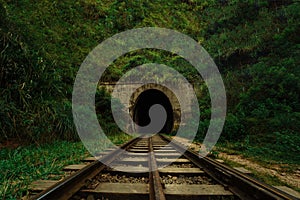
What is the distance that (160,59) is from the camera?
13.4 metres

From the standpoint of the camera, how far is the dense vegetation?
5535 mm

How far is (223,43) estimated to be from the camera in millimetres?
13352

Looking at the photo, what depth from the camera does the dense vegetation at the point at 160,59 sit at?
5535mm

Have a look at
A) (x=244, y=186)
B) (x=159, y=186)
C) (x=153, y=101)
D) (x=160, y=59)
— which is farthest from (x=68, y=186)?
(x=153, y=101)

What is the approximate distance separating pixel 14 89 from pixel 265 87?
26.7 feet

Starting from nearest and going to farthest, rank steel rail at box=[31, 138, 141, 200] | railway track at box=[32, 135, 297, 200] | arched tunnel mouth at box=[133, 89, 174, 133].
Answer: steel rail at box=[31, 138, 141, 200]
railway track at box=[32, 135, 297, 200]
arched tunnel mouth at box=[133, 89, 174, 133]

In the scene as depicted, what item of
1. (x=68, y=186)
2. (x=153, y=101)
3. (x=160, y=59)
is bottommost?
(x=68, y=186)

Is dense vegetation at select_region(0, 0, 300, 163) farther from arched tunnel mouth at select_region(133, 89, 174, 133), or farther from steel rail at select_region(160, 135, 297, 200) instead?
steel rail at select_region(160, 135, 297, 200)

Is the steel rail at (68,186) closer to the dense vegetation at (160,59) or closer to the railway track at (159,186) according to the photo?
the railway track at (159,186)

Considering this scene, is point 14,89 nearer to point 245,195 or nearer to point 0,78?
point 0,78

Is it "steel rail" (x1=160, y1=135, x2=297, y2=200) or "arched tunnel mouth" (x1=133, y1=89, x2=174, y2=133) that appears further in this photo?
"arched tunnel mouth" (x1=133, y1=89, x2=174, y2=133)

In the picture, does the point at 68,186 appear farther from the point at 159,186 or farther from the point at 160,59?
the point at 160,59

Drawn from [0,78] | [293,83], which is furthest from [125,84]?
[293,83]

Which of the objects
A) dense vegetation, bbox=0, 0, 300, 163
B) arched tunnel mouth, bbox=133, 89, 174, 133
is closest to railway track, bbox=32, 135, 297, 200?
dense vegetation, bbox=0, 0, 300, 163
